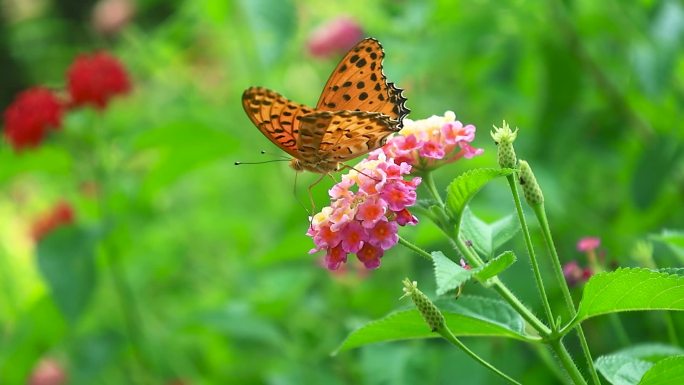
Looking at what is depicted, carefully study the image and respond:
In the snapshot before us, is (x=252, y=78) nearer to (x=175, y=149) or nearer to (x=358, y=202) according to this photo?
(x=175, y=149)

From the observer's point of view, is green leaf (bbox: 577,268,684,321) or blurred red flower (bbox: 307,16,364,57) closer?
green leaf (bbox: 577,268,684,321)

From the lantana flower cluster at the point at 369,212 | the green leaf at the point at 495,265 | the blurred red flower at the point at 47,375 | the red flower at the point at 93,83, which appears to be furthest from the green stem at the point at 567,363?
the blurred red flower at the point at 47,375

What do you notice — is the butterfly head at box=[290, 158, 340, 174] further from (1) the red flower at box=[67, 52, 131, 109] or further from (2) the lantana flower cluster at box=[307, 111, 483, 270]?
(1) the red flower at box=[67, 52, 131, 109]

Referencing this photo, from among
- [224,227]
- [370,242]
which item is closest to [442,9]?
[224,227]

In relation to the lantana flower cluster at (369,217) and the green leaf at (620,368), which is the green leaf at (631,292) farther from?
the lantana flower cluster at (369,217)

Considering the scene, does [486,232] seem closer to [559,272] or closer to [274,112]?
[559,272]

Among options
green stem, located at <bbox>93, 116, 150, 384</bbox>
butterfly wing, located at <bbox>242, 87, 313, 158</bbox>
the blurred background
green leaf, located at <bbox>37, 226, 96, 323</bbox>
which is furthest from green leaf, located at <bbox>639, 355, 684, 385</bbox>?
green stem, located at <bbox>93, 116, 150, 384</bbox>
